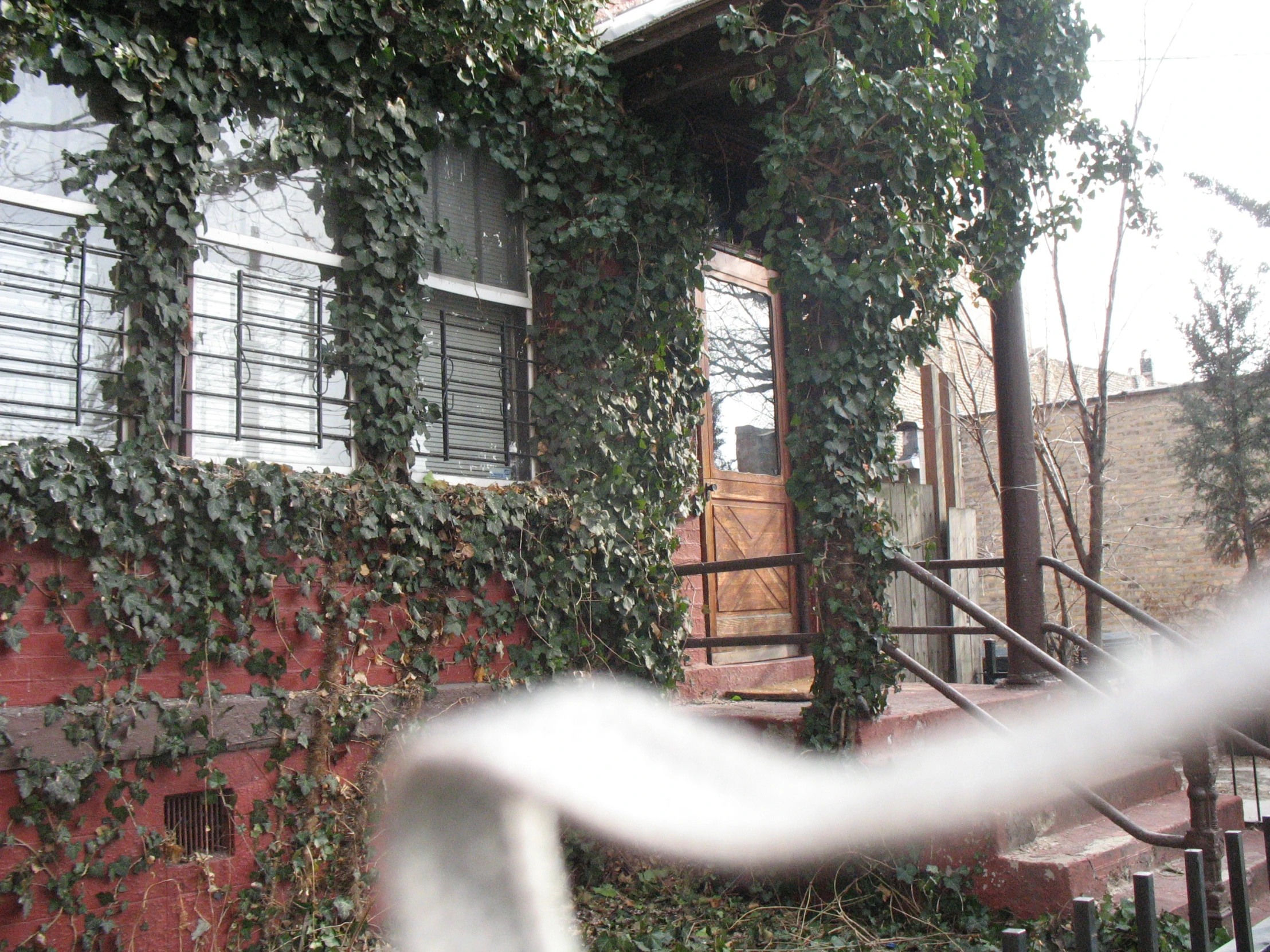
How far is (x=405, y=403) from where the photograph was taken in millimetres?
5281

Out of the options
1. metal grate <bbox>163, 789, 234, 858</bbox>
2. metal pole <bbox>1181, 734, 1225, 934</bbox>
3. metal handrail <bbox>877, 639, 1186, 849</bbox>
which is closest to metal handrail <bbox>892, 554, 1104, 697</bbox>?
metal handrail <bbox>877, 639, 1186, 849</bbox>

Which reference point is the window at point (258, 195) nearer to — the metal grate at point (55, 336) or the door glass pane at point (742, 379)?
the metal grate at point (55, 336)

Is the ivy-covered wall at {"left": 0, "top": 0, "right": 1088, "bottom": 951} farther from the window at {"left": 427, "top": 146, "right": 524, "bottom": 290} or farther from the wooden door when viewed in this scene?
the wooden door

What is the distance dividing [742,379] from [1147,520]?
13820mm

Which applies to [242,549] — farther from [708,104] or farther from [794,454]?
[708,104]

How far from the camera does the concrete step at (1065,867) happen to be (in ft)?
15.2

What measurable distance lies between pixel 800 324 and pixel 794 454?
27.0 inches

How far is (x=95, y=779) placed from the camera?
4.05 meters

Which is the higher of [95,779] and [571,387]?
[571,387]

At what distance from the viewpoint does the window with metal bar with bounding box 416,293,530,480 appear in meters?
5.73

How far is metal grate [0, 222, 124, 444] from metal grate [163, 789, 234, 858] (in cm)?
156

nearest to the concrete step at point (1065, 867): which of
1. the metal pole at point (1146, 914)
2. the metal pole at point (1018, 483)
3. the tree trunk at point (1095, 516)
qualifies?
the metal pole at point (1018, 483)

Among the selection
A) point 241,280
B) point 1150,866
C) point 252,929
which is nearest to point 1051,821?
point 1150,866

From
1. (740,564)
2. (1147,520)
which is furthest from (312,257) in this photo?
(1147,520)
